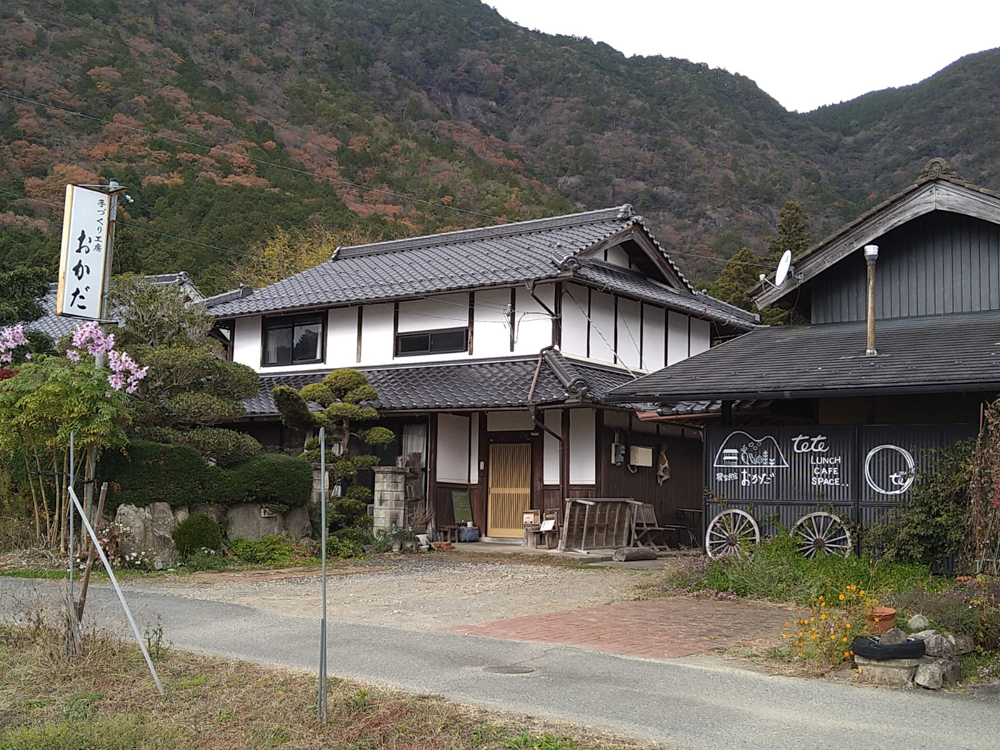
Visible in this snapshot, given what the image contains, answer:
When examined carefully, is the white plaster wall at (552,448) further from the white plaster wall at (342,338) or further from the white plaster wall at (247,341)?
the white plaster wall at (247,341)

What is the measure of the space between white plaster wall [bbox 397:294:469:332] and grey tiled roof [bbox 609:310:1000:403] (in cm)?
801

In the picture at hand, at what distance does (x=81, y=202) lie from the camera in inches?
533

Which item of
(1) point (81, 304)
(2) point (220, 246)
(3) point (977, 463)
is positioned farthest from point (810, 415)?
(2) point (220, 246)

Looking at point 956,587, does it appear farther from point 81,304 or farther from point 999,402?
point 81,304

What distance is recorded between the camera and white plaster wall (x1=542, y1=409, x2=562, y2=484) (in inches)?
853

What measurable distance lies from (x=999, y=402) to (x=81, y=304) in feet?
37.6

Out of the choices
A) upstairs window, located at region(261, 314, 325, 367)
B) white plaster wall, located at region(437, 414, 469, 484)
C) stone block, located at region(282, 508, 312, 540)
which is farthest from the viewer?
upstairs window, located at region(261, 314, 325, 367)

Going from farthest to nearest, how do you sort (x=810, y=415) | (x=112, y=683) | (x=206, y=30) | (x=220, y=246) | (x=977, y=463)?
(x=206, y=30) → (x=220, y=246) → (x=810, y=415) → (x=977, y=463) → (x=112, y=683)

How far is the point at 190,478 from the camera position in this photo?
1670cm

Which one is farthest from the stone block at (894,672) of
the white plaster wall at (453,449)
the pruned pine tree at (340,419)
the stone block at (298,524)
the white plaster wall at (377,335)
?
the white plaster wall at (377,335)

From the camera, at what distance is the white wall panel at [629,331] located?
78.1ft

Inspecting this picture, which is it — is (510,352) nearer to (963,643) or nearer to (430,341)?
(430,341)

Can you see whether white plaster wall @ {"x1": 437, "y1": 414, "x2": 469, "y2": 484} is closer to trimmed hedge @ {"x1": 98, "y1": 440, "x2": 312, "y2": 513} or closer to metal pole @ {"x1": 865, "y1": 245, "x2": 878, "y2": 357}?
trimmed hedge @ {"x1": 98, "y1": 440, "x2": 312, "y2": 513}

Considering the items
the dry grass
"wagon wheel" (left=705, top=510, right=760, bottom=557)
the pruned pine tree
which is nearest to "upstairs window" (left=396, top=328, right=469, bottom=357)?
the pruned pine tree
